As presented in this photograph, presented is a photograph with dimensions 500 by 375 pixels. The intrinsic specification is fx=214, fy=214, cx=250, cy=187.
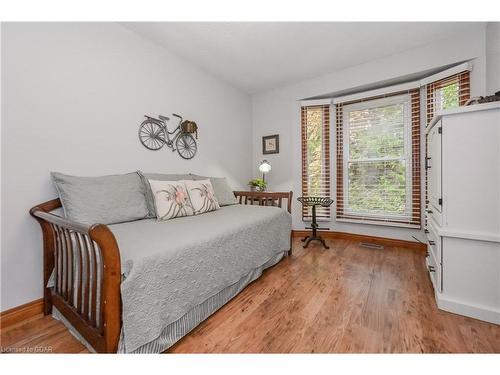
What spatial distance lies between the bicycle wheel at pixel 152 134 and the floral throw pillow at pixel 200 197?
54 cm

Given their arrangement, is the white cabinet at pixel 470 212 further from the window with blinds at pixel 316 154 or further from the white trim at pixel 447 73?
the window with blinds at pixel 316 154

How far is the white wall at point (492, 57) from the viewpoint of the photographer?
1834mm

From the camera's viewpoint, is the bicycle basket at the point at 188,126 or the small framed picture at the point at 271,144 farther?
the small framed picture at the point at 271,144

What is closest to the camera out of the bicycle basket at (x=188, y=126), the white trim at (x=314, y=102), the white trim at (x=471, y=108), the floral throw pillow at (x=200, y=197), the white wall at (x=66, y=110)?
the white trim at (x=471, y=108)

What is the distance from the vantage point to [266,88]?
3.45 meters

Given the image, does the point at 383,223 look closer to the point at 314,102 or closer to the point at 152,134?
the point at 314,102

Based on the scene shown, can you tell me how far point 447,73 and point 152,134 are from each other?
3173 millimetres

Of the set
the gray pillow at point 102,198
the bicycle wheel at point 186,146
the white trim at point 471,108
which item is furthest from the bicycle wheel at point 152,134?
the white trim at point 471,108

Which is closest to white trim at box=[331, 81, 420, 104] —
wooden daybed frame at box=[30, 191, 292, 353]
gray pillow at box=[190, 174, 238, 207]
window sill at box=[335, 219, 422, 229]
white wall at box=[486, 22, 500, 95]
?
white wall at box=[486, 22, 500, 95]

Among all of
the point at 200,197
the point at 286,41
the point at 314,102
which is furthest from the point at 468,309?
the point at 314,102

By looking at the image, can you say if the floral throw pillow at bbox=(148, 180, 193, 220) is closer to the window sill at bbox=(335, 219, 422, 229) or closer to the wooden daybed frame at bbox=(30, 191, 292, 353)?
the wooden daybed frame at bbox=(30, 191, 292, 353)

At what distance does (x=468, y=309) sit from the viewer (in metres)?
1.34
